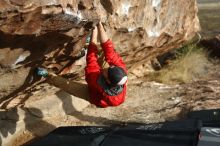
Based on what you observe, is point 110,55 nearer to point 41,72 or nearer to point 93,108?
point 41,72

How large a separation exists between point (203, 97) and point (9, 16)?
460 cm

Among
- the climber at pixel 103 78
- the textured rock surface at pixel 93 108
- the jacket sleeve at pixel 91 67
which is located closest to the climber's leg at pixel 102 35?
the climber at pixel 103 78

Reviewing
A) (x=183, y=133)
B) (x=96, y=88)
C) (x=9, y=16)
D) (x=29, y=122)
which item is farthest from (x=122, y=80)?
(x=29, y=122)

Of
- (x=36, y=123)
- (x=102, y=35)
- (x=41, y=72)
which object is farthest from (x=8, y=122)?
(x=102, y=35)

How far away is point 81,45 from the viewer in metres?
5.79

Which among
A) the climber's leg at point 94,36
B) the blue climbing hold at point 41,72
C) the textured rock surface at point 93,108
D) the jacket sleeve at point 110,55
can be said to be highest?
the climber's leg at point 94,36

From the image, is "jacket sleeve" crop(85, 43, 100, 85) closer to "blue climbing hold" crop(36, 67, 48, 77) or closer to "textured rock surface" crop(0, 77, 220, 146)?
"blue climbing hold" crop(36, 67, 48, 77)

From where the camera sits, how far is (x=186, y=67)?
10242mm

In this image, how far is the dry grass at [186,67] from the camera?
9562mm

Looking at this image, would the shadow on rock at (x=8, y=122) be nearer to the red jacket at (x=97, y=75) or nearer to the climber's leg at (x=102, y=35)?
the red jacket at (x=97, y=75)

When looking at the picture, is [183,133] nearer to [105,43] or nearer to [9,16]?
[105,43]

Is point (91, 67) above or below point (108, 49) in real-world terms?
below

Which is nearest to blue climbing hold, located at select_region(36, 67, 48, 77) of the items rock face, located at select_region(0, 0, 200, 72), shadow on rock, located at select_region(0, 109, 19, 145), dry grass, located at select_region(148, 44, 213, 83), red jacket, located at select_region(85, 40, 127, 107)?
rock face, located at select_region(0, 0, 200, 72)

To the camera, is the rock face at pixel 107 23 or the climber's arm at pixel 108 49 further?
the climber's arm at pixel 108 49
